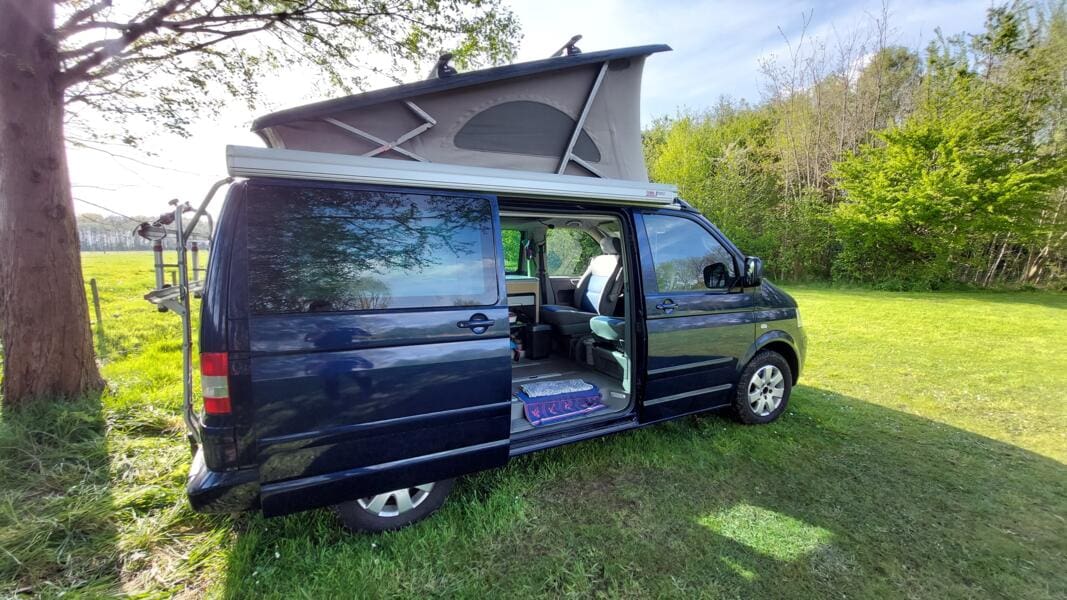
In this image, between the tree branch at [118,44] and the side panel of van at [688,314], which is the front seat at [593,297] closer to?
the side panel of van at [688,314]

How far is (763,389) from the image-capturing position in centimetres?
351

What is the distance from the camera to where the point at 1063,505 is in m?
2.53

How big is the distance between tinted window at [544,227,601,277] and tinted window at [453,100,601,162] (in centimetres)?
201

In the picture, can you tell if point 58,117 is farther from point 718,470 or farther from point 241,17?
point 718,470

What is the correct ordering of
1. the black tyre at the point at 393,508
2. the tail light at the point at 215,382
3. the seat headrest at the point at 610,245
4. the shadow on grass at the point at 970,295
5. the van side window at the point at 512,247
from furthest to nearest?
the shadow on grass at the point at 970,295 < the van side window at the point at 512,247 < the seat headrest at the point at 610,245 < the black tyre at the point at 393,508 < the tail light at the point at 215,382

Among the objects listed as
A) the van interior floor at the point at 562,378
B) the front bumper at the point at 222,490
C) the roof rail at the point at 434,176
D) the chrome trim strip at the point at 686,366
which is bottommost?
the van interior floor at the point at 562,378

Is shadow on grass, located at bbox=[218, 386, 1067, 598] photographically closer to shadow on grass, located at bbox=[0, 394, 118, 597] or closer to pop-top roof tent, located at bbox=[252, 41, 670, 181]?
shadow on grass, located at bbox=[0, 394, 118, 597]

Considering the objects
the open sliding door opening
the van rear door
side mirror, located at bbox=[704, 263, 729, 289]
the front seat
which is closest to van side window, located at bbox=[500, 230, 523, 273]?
the open sliding door opening

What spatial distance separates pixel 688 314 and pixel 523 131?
68.0 inches

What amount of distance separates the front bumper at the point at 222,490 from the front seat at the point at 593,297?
3.12m

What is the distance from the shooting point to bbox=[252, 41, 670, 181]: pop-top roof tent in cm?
210

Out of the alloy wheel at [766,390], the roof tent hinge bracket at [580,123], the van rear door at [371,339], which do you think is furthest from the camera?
the alloy wheel at [766,390]

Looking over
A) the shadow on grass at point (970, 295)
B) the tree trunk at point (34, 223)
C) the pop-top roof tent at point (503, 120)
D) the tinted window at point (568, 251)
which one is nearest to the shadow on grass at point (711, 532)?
the pop-top roof tent at point (503, 120)

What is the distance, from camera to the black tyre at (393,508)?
2.13 meters
